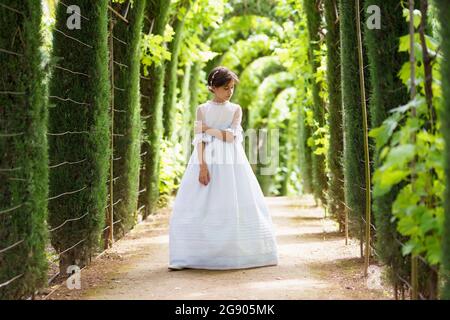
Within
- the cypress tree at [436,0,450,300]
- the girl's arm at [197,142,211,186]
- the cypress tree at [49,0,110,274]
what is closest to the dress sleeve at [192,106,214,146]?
the girl's arm at [197,142,211,186]

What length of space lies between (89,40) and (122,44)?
7.37 ft

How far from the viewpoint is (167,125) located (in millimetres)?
12805

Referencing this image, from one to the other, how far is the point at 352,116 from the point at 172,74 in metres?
6.69

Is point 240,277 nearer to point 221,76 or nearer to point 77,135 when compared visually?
point 221,76

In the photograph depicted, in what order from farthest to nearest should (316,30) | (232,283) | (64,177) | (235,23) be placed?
(235,23), (316,30), (64,177), (232,283)

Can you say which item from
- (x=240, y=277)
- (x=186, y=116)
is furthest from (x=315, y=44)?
(x=186, y=116)

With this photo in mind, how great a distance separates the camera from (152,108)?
1074 cm

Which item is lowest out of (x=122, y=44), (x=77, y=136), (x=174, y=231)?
(x=174, y=231)

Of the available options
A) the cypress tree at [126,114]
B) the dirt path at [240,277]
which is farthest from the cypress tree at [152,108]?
the dirt path at [240,277]

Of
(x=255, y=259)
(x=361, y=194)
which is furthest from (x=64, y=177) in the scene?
(x=361, y=194)

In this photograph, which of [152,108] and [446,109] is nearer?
[446,109]

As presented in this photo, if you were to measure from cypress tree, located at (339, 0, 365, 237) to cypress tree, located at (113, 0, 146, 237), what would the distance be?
3.20 meters

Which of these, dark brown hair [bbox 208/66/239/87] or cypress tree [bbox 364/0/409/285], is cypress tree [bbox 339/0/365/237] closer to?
dark brown hair [bbox 208/66/239/87]
